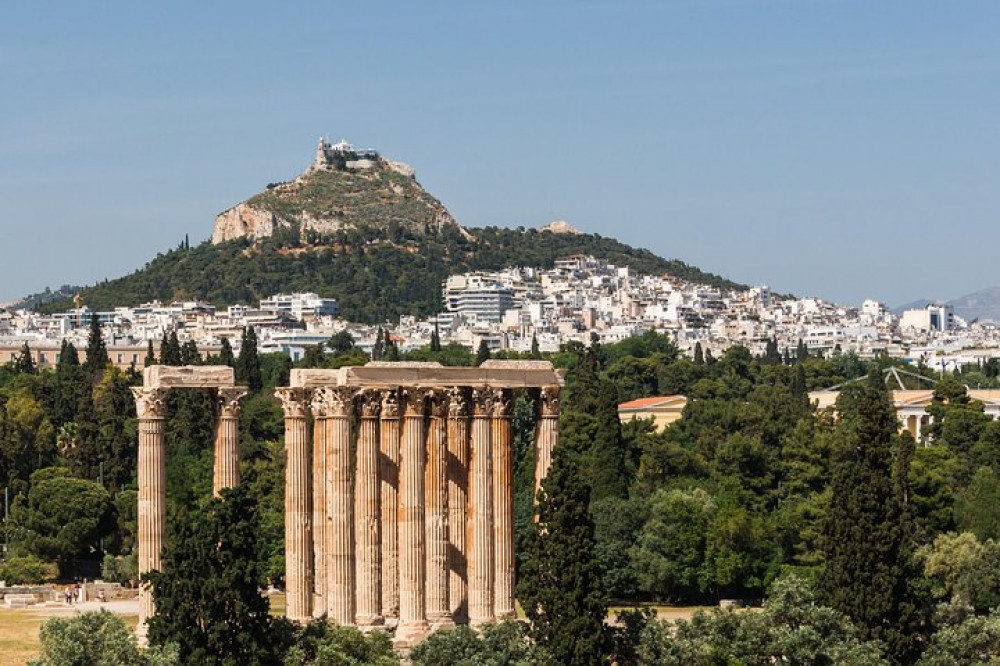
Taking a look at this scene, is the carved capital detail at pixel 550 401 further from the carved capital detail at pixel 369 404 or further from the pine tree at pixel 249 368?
the pine tree at pixel 249 368

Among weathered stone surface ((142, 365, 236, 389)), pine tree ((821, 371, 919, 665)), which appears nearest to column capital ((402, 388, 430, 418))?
weathered stone surface ((142, 365, 236, 389))

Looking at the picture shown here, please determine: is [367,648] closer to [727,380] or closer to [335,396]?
[335,396]

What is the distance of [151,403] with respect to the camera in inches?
2185

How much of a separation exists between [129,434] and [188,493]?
20.9 meters

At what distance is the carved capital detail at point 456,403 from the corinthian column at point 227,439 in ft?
17.7

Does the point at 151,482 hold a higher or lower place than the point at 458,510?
higher

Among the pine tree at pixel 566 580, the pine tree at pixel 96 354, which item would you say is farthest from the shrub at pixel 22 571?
the pine tree at pixel 96 354

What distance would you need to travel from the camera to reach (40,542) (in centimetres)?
9844

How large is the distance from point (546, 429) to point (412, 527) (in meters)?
4.24

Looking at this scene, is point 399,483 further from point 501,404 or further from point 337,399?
point 501,404

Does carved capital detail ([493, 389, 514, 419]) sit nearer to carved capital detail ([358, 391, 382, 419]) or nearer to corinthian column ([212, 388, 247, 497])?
carved capital detail ([358, 391, 382, 419])

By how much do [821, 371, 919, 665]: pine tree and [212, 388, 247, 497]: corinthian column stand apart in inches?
604

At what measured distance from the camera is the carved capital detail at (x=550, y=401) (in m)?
60.2

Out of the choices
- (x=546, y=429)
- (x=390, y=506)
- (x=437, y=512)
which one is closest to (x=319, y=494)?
(x=390, y=506)
